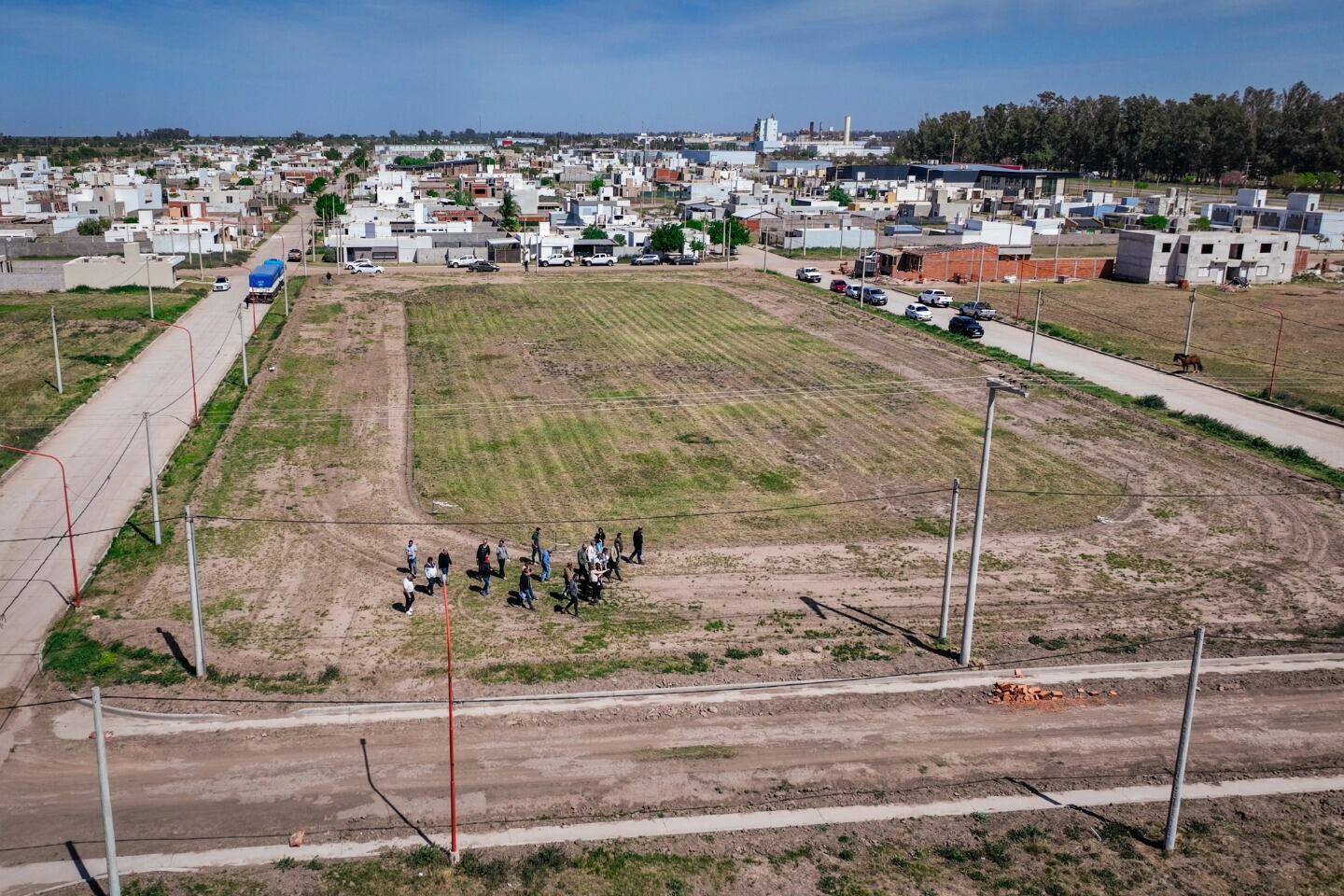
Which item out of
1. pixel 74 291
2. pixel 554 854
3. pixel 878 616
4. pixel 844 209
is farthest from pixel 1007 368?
pixel 844 209

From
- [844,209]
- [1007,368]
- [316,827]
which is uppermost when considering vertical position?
[844,209]

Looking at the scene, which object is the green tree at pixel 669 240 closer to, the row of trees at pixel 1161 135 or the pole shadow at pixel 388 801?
the pole shadow at pixel 388 801

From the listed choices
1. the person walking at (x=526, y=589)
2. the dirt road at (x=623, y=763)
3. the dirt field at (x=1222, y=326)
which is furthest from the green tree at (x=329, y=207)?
the dirt road at (x=623, y=763)

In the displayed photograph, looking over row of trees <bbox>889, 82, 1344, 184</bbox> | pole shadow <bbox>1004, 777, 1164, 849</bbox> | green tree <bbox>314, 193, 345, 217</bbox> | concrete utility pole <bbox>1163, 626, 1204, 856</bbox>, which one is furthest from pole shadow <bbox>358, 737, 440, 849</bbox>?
row of trees <bbox>889, 82, 1344, 184</bbox>

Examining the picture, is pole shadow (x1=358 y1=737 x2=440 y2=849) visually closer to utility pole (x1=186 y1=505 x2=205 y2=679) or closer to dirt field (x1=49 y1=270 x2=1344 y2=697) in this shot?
dirt field (x1=49 y1=270 x2=1344 y2=697)

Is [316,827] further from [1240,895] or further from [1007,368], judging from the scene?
[1007,368]

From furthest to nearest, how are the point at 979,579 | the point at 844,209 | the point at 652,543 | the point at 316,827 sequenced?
the point at 844,209
the point at 652,543
the point at 979,579
the point at 316,827
